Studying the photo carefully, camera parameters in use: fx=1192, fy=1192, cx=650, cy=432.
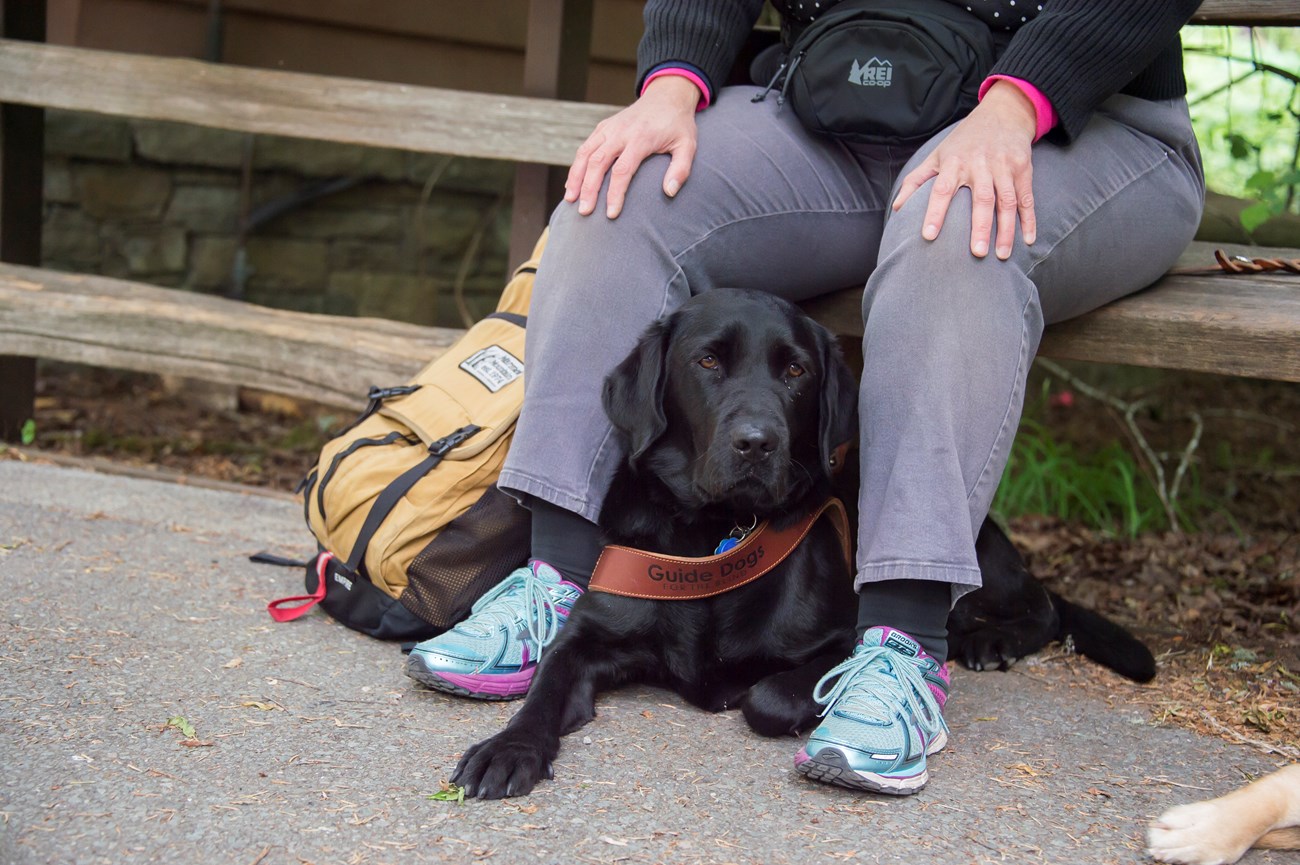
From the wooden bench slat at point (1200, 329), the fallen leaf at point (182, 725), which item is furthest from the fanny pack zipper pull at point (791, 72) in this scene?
the fallen leaf at point (182, 725)

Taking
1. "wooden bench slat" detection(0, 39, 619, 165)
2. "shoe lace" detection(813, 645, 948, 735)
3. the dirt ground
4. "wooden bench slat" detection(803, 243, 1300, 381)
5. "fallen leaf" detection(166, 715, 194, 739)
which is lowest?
the dirt ground

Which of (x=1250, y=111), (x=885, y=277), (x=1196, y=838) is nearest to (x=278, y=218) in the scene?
(x=885, y=277)

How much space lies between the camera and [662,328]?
7.66 feet

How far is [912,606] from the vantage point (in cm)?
203

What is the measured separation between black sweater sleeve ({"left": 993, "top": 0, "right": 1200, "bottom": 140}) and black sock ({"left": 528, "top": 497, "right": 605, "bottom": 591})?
1171 mm

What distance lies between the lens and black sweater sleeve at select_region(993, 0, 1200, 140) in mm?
2141

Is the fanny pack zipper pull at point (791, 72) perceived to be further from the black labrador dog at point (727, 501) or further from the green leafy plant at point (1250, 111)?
the green leafy plant at point (1250, 111)

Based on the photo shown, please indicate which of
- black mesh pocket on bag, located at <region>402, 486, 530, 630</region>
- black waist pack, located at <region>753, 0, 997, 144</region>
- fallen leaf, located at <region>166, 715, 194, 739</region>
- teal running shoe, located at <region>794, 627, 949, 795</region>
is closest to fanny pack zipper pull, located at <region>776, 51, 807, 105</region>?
black waist pack, located at <region>753, 0, 997, 144</region>

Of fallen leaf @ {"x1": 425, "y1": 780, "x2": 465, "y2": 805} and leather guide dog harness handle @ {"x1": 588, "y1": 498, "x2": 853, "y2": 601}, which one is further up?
leather guide dog harness handle @ {"x1": 588, "y1": 498, "x2": 853, "y2": 601}

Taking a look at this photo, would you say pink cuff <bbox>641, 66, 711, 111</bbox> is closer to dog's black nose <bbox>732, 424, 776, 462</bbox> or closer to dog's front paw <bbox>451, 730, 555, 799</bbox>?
dog's black nose <bbox>732, 424, 776, 462</bbox>

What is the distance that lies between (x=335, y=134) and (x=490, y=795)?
2.48 meters

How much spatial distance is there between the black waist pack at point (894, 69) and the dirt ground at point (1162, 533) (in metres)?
1.28

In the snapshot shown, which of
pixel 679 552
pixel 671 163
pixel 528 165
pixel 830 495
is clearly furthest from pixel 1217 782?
pixel 528 165

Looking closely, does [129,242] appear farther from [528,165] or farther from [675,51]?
[675,51]
